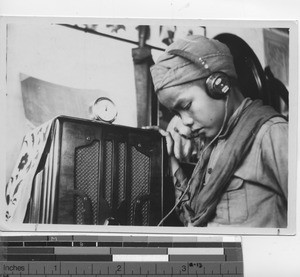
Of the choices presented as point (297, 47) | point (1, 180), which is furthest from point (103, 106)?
point (297, 47)

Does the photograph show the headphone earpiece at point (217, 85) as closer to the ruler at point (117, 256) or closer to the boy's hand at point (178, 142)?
the boy's hand at point (178, 142)

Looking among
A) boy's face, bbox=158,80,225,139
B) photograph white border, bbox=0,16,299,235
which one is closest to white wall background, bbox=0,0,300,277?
photograph white border, bbox=0,16,299,235

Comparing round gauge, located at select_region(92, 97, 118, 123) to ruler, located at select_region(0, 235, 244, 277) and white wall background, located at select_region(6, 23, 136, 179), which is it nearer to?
white wall background, located at select_region(6, 23, 136, 179)

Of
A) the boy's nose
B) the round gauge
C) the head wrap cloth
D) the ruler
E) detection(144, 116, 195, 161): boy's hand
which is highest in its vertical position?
the head wrap cloth

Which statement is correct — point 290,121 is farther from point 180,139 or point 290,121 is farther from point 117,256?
point 117,256

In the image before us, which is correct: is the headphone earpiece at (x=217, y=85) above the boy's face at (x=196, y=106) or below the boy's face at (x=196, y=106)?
above

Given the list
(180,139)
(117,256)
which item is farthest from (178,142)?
(117,256)

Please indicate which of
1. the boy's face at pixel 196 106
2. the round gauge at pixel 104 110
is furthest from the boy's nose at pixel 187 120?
the round gauge at pixel 104 110

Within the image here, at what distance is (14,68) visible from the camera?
1.07 metres

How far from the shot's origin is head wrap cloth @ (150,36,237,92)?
1055 millimetres

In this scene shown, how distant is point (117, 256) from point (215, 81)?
13.1 inches

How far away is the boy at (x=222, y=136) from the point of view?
105cm

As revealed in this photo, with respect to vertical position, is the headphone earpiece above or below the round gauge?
above

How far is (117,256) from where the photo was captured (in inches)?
42.0
